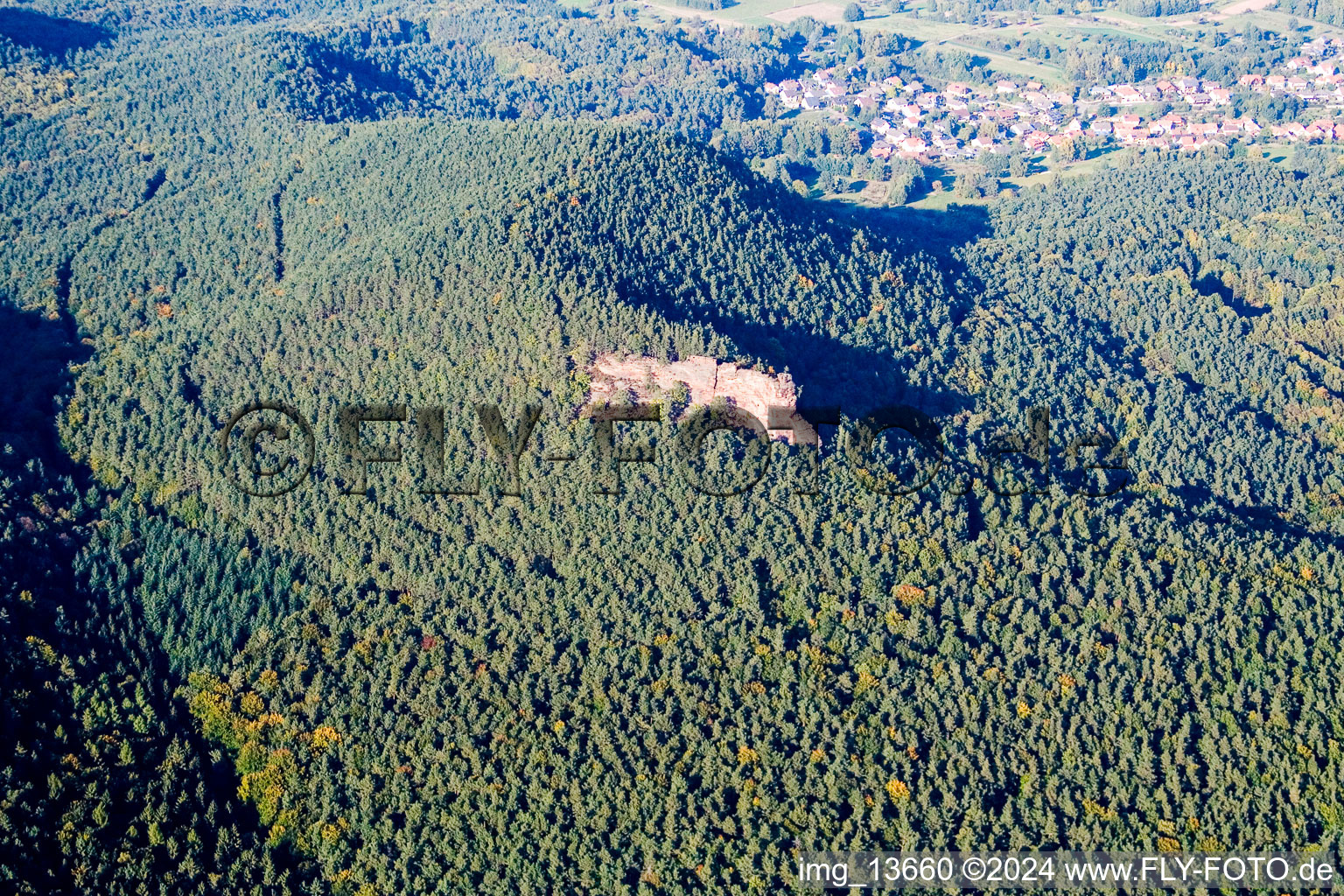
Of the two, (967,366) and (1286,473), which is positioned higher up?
(967,366)

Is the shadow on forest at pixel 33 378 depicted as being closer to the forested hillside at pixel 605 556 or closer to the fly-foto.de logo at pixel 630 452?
the forested hillside at pixel 605 556

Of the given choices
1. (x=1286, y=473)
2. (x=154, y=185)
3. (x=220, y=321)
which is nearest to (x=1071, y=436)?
(x=1286, y=473)

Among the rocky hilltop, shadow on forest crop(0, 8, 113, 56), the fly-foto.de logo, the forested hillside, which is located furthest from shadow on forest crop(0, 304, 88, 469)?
shadow on forest crop(0, 8, 113, 56)

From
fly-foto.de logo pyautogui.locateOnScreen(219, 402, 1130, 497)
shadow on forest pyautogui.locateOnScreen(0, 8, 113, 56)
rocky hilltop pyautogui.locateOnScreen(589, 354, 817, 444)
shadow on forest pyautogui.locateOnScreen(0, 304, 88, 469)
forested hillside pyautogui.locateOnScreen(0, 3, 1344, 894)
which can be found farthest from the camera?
shadow on forest pyautogui.locateOnScreen(0, 8, 113, 56)

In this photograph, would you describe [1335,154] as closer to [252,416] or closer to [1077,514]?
[1077,514]

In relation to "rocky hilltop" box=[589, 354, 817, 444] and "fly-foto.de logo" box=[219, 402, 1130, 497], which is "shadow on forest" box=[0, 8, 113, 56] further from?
"rocky hilltop" box=[589, 354, 817, 444]
